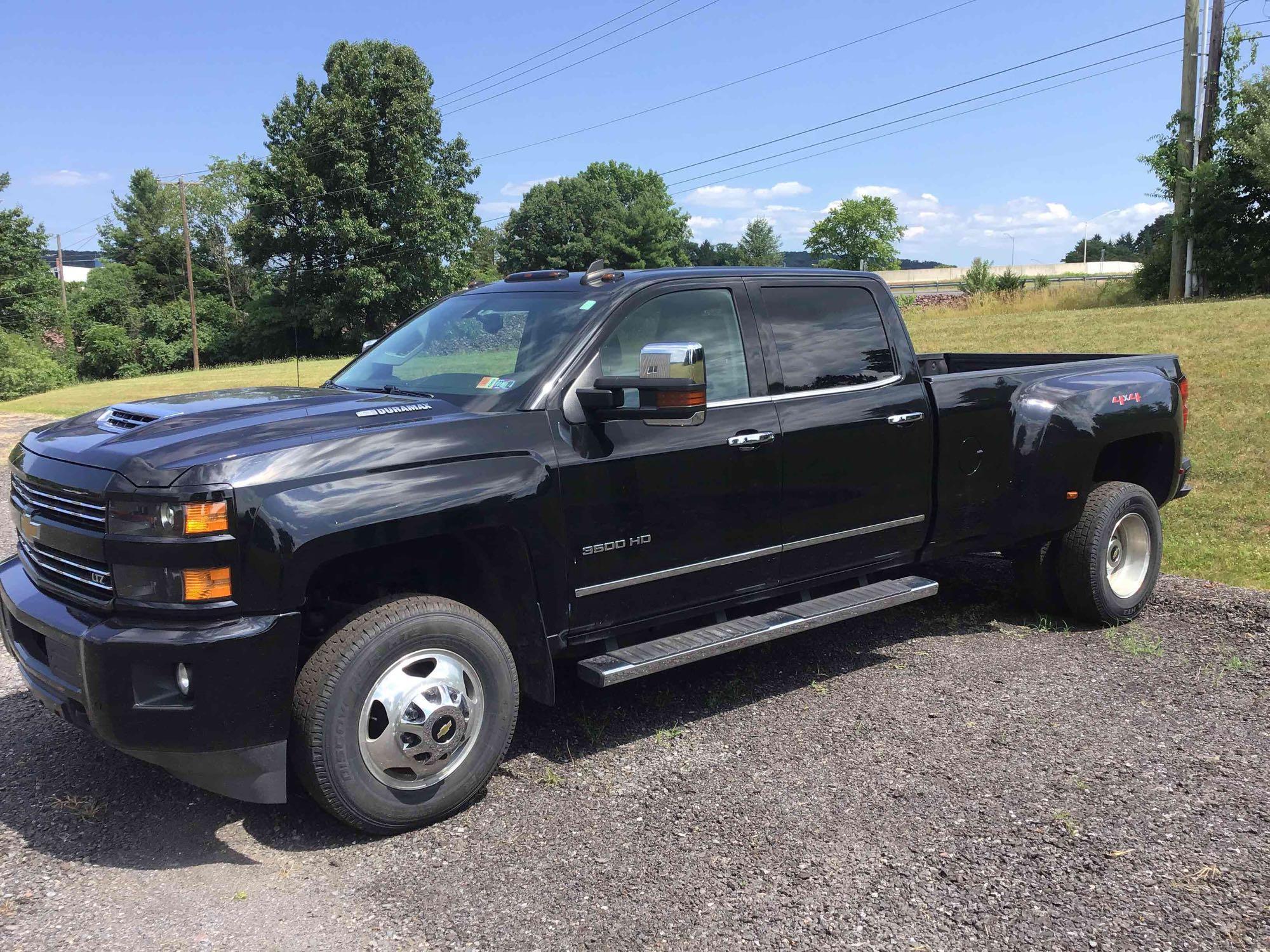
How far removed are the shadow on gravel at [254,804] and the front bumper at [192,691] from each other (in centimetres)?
41

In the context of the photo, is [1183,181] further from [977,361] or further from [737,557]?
[737,557]

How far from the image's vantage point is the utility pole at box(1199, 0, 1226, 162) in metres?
26.3

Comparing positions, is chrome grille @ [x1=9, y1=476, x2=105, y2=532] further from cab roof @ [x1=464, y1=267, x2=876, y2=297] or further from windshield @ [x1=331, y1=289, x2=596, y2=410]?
cab roof @ [x1=464, y1=267, x2=876, y2=297]

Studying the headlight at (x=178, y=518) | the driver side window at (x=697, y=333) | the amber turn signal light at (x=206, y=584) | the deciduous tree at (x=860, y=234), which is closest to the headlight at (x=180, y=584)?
the amber turn signal light at (x=206, y=584)

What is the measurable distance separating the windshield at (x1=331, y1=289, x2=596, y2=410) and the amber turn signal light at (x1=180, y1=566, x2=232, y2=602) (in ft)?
4.00

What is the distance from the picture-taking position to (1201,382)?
496 inches

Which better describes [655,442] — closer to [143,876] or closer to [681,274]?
[681,274]

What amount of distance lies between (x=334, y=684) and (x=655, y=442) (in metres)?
1.57

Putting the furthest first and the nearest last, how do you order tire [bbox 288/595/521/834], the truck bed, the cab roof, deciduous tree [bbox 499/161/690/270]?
deciduous tree [bbox 499/161/690/270] → the truck bed → the cab roof → tire [bbox 288/595/521/834]

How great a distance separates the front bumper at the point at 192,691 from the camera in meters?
3.17

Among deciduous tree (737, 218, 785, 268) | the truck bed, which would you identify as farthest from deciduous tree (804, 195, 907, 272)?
the truck bed

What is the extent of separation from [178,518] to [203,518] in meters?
0.08

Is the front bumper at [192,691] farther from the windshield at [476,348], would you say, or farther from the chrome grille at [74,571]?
the windshield at [476,348]

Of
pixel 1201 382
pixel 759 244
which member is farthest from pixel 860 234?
pixel 1201 382
